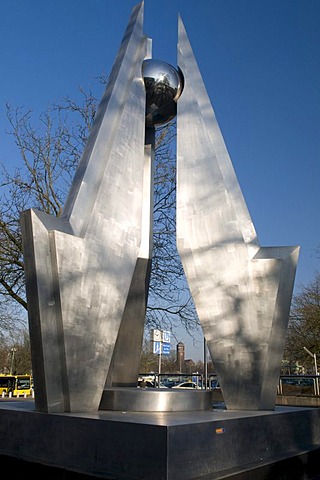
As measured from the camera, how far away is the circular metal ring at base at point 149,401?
6.43 metres

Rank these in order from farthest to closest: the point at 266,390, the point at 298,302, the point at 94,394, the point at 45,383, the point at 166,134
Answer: the point at 298,302 → the point at 166,134 → the point at 266,390 → the point at 94,394 → the point at 45,383

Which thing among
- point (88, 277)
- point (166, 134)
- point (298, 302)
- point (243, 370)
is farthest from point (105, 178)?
point (298, 302)

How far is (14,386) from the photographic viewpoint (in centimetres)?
3156

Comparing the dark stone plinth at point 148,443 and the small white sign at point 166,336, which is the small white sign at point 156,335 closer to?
the small white sign at point 166,336

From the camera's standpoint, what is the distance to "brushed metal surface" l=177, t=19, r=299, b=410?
714 cm

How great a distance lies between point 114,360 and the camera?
8109 millimetres

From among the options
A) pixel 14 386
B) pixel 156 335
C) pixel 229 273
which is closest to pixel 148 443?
pixel 229 273

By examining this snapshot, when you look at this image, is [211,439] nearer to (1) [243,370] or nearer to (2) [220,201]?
(1) [243,370]

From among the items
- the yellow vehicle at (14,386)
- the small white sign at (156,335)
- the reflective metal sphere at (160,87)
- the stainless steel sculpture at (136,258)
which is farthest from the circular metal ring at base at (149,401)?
the yellow vehicle at (14,386)

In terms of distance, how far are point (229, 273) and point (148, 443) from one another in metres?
3.56

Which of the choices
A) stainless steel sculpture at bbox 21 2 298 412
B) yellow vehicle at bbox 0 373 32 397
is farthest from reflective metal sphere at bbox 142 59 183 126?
yellow vehicle at bbox 0 373 32 397

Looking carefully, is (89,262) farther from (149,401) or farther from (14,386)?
(14,386)

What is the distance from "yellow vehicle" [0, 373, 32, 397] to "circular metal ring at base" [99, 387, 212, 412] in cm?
2728

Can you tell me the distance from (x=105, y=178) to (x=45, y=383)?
10.6ft
